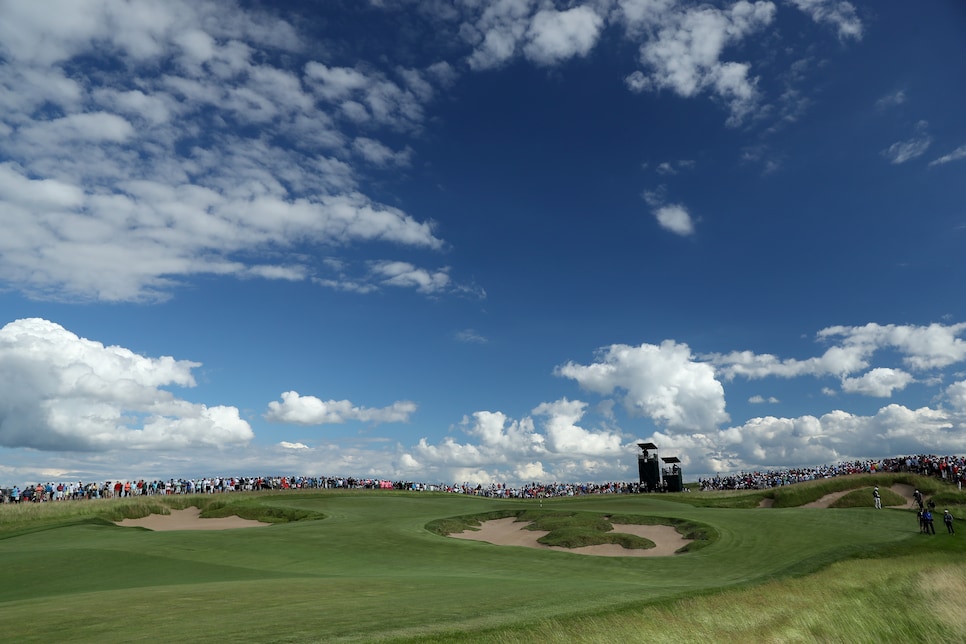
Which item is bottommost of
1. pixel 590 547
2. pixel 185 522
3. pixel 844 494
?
pixel 590 547

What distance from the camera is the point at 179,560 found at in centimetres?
2991

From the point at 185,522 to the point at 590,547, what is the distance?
36710 mm

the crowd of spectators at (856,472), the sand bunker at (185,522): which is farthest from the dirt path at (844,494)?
the sand bunker at (185,522)

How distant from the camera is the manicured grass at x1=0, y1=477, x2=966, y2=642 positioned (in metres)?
14.5

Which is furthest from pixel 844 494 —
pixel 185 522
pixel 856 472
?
pixel 185 522

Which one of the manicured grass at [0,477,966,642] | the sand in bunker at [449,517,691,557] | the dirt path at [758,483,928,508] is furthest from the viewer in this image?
the dirt path at [758,483,928,508]

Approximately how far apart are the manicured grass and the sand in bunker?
1.50m

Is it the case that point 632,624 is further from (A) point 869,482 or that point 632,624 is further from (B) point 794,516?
(A) point 869,482

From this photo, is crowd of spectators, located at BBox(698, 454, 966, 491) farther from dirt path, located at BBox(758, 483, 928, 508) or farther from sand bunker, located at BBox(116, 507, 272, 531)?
sand bunker, located at BBox(116, 507, 272, 531)

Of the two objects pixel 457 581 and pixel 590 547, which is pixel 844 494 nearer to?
pixel 590 547

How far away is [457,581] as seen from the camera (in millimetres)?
24875

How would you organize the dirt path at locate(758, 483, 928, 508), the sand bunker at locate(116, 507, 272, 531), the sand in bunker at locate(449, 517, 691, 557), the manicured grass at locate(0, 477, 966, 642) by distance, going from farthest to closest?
1. the dirt path at locate(758, 483, 928, 508)
2. the sand bunker at locate(116, 507, 272, 531)
3. the sand in bunker at locate(449, 517, 691, 557)
4. the manicured grass at locate(0, 477, 966, 642)

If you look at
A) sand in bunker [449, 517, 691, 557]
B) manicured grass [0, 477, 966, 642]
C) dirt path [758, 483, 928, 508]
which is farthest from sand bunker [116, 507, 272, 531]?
dirt path [758, 483, 928, 508]

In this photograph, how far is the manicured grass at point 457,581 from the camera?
571 inches
